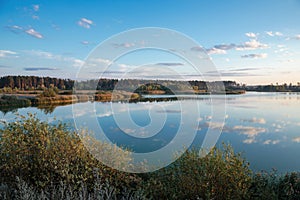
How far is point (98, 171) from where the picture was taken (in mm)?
5480

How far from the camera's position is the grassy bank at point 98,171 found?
505 centimetres

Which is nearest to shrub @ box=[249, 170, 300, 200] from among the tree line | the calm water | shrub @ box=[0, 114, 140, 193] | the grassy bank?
the grassy bank

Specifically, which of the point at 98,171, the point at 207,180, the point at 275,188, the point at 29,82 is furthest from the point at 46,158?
the point at 29,82

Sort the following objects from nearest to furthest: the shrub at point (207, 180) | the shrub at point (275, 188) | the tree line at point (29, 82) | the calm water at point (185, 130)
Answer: the shrub at point (207, 180), the shrub at point (275, 188), the calm water at point (185, 130), the tree line at point (29, 82)

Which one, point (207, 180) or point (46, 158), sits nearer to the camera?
point (207, 180)

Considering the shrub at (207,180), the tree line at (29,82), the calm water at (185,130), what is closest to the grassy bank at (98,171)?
the shrub at (207,180)

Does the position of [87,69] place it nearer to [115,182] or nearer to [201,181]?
[115,182]

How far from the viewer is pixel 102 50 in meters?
4.87

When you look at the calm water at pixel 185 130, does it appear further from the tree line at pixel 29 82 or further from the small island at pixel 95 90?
the tree line at pixel 29 82

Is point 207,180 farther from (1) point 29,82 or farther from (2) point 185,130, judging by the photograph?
(1) point 29,82

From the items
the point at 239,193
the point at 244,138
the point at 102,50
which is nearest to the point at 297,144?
the point at 244,138

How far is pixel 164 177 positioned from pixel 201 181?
0.93 metres

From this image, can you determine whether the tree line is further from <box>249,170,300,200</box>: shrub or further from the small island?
<box>249,170,300,200</box>: shrub

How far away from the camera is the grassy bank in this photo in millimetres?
5047
